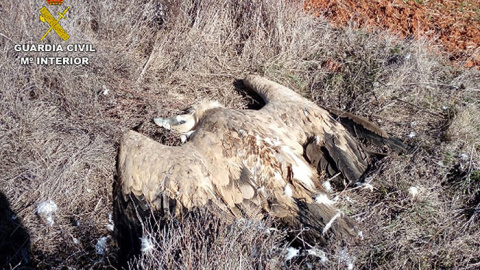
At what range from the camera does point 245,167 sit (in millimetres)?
3754

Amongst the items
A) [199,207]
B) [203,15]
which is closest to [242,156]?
[199,207]

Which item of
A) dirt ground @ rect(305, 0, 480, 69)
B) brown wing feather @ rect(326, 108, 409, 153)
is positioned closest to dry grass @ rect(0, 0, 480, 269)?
brown wing feather @ rect(326, 108, 409, 153)

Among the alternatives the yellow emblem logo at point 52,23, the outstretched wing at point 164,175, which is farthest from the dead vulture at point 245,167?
the yellow emblem logo at point 52,23

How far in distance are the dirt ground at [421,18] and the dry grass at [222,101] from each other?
19.4 inches

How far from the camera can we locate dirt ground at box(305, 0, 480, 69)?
593cm

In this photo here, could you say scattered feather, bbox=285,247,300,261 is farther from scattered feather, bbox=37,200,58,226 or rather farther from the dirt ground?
the dirt ground

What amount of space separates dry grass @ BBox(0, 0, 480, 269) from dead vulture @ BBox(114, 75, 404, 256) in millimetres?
245

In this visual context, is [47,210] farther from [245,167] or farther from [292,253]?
[292,253]

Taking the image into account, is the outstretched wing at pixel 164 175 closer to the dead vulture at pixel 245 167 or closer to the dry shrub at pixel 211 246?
the dead vulture at pixel 245 167

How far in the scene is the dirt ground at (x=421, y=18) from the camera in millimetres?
5930

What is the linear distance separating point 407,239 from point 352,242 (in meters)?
0.56

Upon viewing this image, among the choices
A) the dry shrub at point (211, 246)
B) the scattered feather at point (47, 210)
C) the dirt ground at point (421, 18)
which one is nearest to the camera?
the dry shrub at point (211, 246)

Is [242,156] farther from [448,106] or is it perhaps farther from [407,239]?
[448,106]

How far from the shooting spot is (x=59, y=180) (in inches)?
143
